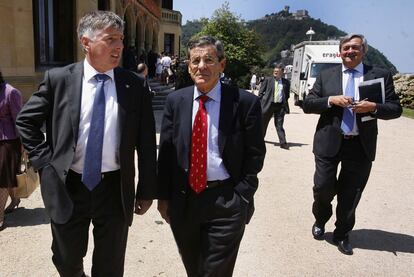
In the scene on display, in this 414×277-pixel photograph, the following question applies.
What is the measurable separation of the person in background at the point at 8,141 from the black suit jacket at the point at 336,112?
125 inches

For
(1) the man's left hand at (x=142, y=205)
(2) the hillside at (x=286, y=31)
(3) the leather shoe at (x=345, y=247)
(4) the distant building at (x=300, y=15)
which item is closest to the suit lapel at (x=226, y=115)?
(1) the man's left hand at (x=142, y=205)

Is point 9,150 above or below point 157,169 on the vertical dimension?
below

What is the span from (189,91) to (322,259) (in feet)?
7.77

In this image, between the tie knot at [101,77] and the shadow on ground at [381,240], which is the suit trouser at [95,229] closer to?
the tie knot at [101,77]

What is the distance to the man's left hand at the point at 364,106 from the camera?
3.90 metres

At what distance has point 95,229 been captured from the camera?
2715mm

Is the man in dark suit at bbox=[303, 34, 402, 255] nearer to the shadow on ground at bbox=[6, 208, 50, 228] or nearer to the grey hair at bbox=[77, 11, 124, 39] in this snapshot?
the grey hair at bbox=[77, 11, 124, 39]

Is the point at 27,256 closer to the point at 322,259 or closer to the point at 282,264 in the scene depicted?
the point at 282,264

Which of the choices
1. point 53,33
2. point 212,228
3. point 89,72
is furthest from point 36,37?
point 212,228

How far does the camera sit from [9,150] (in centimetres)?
456

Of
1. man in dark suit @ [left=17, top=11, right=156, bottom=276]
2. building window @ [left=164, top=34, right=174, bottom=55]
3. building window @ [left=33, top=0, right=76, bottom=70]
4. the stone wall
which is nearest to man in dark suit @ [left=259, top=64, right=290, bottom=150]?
building window @ [left=33, top=0, right=76, bottom=70]

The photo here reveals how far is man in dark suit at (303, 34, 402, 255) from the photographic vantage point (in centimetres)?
402

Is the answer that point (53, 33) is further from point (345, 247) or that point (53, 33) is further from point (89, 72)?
point (345, 247)

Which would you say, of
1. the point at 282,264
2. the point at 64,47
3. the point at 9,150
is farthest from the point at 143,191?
the point at 64,47
